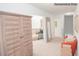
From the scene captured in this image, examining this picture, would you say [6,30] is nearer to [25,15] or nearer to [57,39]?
[25,15]

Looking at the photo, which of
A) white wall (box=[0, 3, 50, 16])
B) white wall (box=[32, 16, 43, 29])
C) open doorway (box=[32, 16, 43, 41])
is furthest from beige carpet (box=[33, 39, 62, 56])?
white wall (box=[0, 3, 50, 16])

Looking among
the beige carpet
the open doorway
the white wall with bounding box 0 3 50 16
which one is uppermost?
the white wall with bounding box 0 3 50 16

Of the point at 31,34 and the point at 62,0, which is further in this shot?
the point at 31,34

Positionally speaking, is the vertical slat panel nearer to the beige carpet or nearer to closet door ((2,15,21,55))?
closet door ((2,15,21,55))

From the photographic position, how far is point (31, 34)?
2.64 metres

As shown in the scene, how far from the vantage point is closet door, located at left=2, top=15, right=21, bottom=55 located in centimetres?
248

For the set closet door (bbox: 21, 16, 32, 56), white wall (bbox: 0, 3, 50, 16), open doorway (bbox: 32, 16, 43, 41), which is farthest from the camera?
closet door (bbox: 21, 16, 32, 56)

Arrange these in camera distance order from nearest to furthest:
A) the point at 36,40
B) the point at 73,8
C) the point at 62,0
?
the point at 62,0 → the point at 73,8 → the point at 36,40

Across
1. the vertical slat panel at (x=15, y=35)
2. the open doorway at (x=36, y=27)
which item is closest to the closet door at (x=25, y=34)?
the vertical slat panel at (x=15, y=35)

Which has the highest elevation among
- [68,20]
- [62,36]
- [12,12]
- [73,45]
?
[12,12]

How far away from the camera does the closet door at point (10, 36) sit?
248cm

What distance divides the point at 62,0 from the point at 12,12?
1.19m

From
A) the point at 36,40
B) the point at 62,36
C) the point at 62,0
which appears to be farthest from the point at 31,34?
the point at 62,0

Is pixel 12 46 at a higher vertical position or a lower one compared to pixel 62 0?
lower
